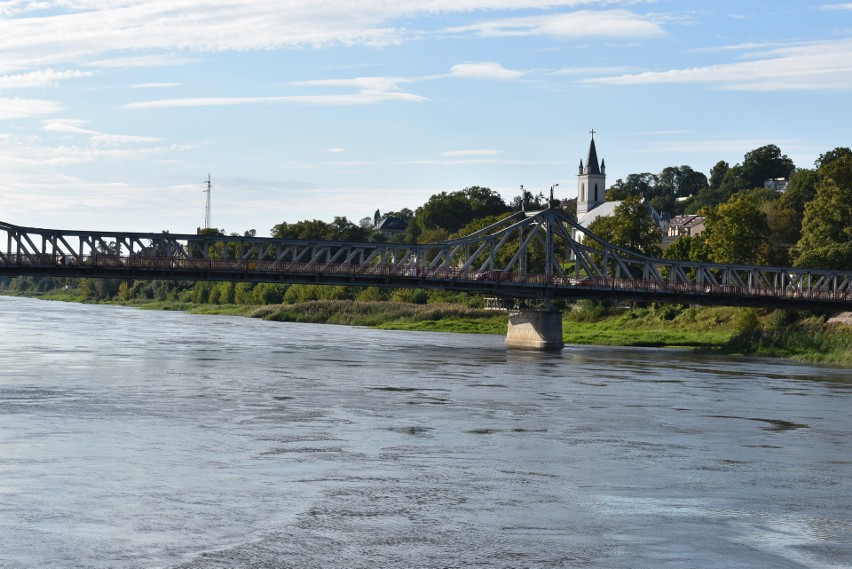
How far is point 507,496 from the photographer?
1159 inches

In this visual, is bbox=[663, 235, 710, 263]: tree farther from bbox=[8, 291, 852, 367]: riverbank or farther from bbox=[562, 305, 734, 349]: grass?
bbox=[562, 305, 734, 349]: grass

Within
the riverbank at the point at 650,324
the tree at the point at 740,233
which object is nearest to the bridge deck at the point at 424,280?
the riverbank at the point at 650,324

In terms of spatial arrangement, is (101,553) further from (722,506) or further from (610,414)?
(610,414)

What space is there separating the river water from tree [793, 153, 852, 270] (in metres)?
69.0

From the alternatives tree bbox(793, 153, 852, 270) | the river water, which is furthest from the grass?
the river water

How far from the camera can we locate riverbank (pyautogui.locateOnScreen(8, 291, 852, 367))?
99688mm

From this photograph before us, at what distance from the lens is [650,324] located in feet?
436

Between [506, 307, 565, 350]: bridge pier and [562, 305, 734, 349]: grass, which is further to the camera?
[562, 305, 734, 349]: grass

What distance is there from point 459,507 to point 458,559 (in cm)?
486

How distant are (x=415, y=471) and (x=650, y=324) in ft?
338

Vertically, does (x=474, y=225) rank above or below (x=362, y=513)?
above

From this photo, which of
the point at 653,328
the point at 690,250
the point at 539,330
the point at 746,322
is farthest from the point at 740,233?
the point at 539,330


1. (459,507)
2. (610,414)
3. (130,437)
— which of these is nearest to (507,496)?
(459,507)

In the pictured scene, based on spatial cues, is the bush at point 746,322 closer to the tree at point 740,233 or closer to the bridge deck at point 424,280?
the bridge deck at point 424,280
